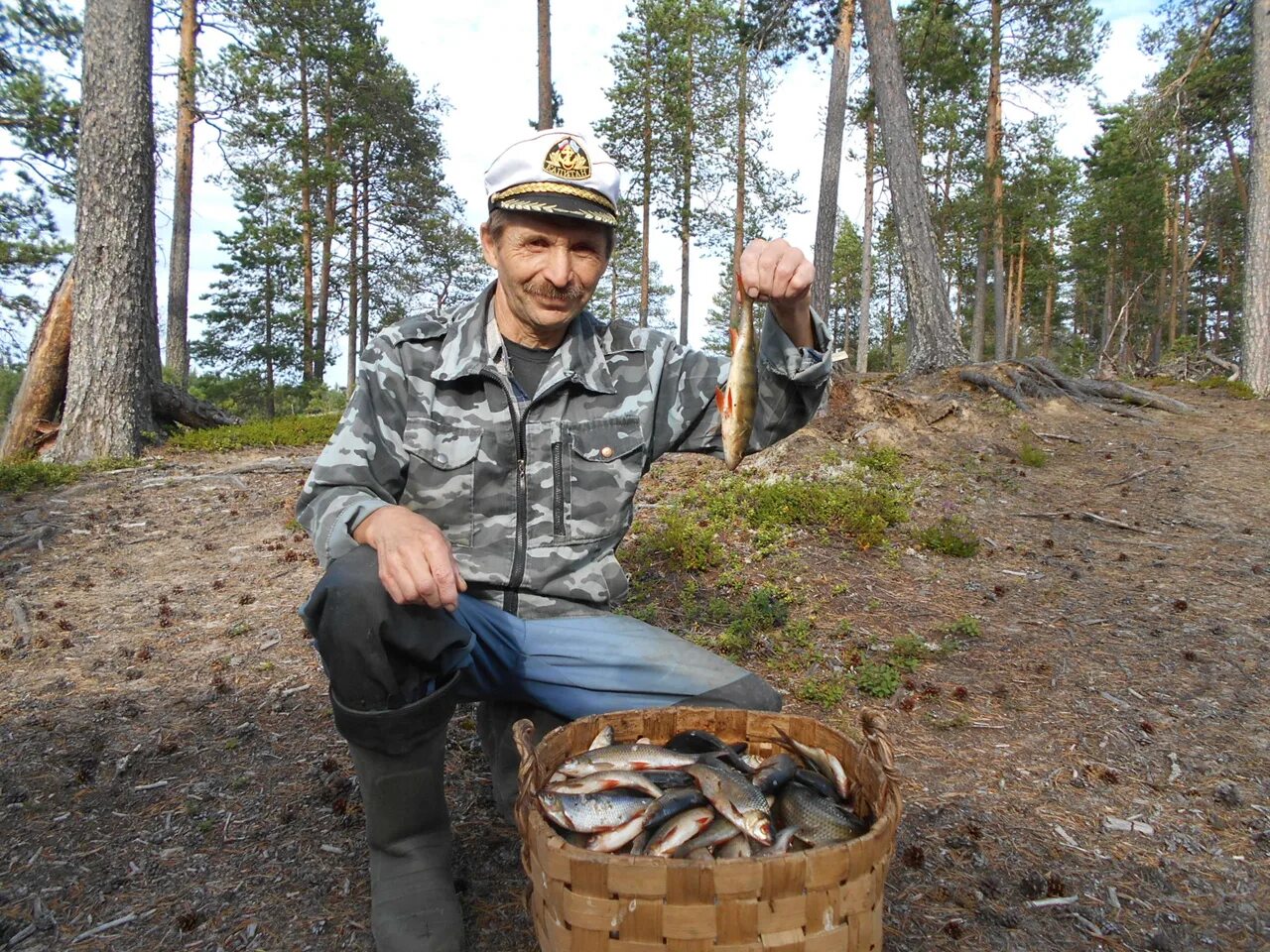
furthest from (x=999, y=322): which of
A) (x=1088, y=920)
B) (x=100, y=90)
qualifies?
(x=1088, y=920)

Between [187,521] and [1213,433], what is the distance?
11350 mm

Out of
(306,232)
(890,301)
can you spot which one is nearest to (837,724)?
(306,232)

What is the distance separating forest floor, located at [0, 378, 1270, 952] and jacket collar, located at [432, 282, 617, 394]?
64.8 inches

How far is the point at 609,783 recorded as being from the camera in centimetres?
200

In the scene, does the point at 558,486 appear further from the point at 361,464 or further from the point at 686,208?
the point at 686,208

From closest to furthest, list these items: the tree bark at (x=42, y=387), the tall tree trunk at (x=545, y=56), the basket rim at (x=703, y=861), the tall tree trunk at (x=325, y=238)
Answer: the basket rim at (x=703, y=861) → the tree bark at (x=42, y=387) → the tall tree trunk at (x=545, y=56) → the tall tree trunk at (x=325, y=238)

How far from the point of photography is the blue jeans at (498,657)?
6.95ft

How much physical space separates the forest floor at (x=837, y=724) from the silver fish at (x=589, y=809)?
727 millimetres

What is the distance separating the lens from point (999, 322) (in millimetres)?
28906

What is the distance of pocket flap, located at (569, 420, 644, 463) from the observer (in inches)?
112

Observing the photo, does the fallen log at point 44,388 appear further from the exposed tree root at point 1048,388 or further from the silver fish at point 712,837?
the exposed tree root at point 1048,388

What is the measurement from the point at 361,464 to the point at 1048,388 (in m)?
10.5

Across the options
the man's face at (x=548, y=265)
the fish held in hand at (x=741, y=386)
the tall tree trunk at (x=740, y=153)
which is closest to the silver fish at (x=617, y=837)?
the fish held in hand at (x=741, y=386)

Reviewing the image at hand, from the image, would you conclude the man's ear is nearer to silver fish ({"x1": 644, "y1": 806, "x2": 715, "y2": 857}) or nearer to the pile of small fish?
the pile of small fish
